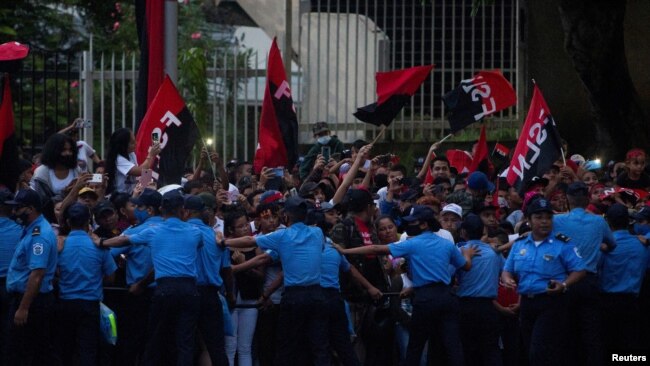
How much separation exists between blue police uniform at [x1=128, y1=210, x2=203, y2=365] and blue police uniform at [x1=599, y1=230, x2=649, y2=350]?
13.1 feet

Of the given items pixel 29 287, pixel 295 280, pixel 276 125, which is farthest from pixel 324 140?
pixel 29 287

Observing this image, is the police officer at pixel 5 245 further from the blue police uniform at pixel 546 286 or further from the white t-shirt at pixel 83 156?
the blue police uniform at pixel 546 286

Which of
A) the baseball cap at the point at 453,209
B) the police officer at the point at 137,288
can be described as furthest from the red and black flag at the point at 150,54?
the baseball cap at the point at 453,209

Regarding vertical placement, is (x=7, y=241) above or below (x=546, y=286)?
above

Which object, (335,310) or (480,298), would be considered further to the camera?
(480,298)

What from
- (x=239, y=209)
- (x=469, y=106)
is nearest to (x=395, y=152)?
(x=469, y=106)

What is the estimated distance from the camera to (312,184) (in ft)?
51.8

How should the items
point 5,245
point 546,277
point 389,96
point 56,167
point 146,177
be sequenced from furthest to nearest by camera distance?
point 389,96, point 56,167, point 146,177, point 5,245, point 546,277

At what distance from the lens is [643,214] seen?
49.6 ft

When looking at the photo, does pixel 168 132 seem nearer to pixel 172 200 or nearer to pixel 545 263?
pixel 172 200

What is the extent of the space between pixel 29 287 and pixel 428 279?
356 centimetres

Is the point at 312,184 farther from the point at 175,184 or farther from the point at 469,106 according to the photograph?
the point at 469,106

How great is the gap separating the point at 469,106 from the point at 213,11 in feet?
50.3

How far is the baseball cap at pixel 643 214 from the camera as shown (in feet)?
49.5
